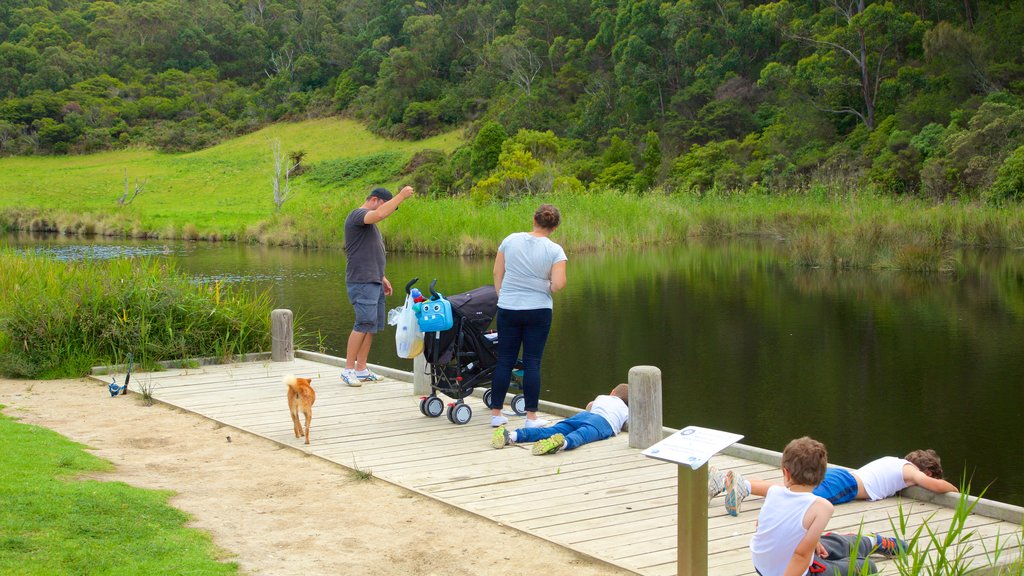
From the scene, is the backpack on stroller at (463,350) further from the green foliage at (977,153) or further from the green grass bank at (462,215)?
the green foliage at (977,153)

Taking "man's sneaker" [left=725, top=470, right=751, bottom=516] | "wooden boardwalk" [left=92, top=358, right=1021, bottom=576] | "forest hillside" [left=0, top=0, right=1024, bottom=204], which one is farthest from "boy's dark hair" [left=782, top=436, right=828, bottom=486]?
"forest hillside" [left=0, top=0, right=1024, bottom=204]

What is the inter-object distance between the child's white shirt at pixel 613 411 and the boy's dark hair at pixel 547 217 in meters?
1.31

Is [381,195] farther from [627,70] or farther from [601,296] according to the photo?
[627,70]

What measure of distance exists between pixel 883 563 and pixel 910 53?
1729 inches

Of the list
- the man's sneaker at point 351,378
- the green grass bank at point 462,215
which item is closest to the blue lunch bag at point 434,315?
the man's sneaker at point 351,378

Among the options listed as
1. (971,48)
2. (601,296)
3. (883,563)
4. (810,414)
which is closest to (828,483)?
(883,563)

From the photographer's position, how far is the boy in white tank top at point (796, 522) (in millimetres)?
4191

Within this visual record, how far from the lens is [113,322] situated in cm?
1063

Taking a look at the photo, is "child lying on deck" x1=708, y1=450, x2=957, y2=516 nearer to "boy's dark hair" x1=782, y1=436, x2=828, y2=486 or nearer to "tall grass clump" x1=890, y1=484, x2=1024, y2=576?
"tall grass clump" x1=890, y1=484, x2=1024, y2=576

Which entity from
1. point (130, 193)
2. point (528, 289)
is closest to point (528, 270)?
point (528, 289)

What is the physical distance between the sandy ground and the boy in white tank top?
716mm

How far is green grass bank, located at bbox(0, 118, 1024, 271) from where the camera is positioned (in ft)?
85.8

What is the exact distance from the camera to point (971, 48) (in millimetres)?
38562

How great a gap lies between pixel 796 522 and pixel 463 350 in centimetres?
386
